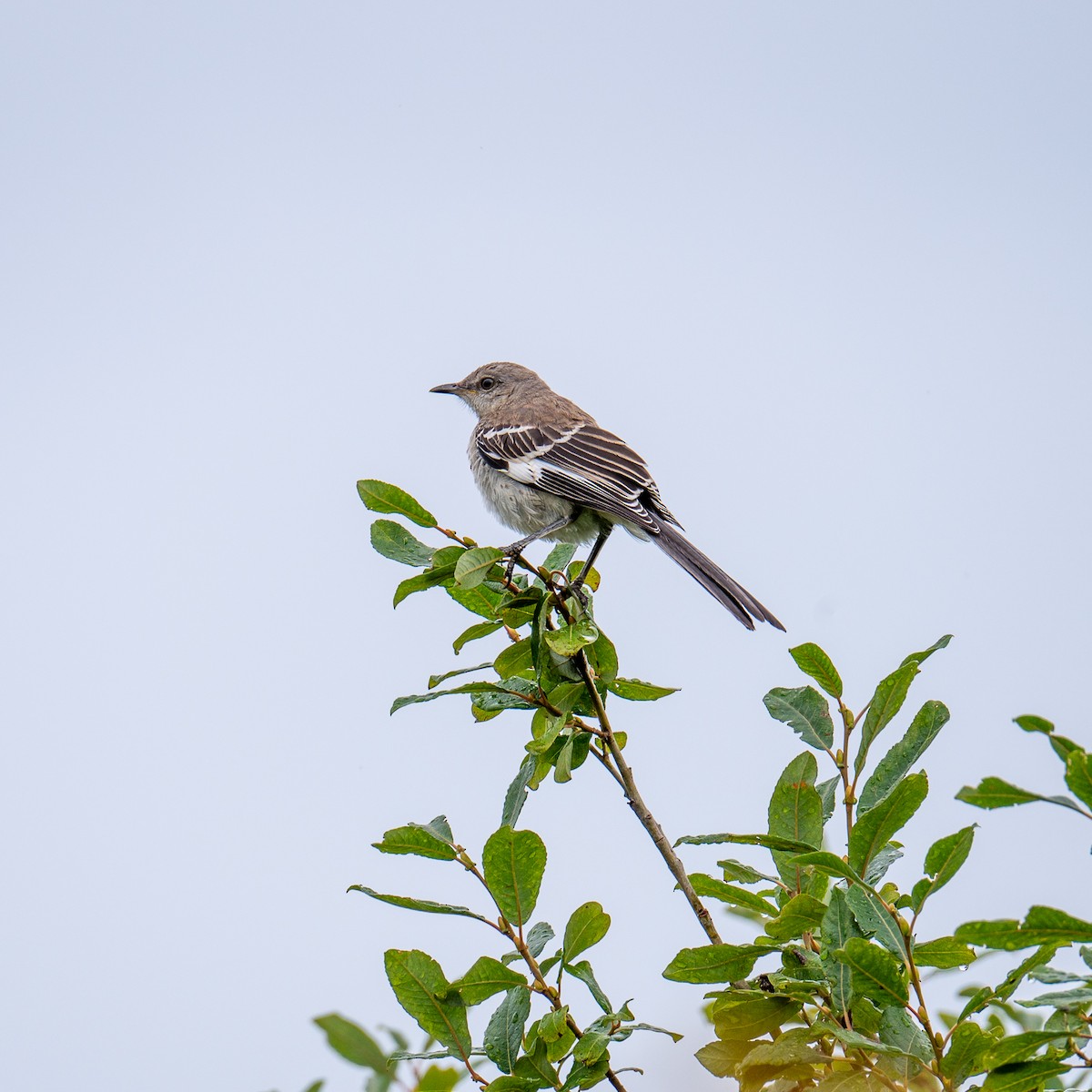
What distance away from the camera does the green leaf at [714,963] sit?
2242mm

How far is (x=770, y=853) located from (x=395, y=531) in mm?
1110

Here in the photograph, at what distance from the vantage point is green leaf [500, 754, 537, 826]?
279 centimetres

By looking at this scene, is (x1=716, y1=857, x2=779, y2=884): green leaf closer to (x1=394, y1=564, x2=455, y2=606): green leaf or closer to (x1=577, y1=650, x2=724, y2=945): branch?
(x1=577, y1=650, x2=724, y2=945): branch

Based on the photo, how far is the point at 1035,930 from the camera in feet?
5.62

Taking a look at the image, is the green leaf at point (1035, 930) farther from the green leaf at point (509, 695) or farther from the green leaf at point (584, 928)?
the green leaf at point (509, 695)

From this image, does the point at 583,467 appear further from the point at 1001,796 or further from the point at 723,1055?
the point at 1001,796

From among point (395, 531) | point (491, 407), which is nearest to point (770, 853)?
point (395, 531)

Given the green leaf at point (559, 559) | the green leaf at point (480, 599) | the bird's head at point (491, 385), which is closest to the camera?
the green leaf at point (480, 599)

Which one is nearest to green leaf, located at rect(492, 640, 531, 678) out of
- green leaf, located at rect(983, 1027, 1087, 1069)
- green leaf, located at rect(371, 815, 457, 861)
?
green leaf, located at rect(371, 815, 457, 861)

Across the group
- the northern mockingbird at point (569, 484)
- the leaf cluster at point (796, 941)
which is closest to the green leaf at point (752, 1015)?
the leaf cluster at point (796, 941)

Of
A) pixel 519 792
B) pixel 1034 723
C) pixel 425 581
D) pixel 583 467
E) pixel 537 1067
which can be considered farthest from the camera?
pixel 583 467

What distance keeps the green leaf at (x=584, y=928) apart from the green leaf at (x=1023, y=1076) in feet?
2.58

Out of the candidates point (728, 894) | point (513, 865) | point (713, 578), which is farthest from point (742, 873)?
point (713, 578)

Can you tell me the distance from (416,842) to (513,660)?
64 centimetres
